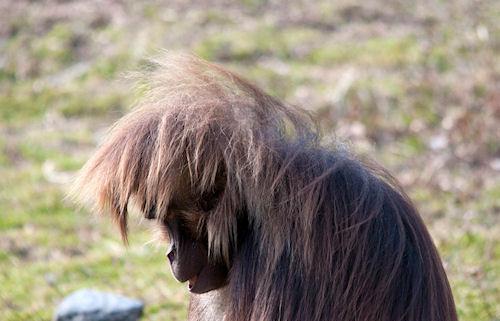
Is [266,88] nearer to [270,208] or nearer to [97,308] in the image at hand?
[97,308]

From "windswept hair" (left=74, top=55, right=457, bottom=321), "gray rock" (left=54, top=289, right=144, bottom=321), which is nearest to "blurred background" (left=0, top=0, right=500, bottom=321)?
"gray rock" (left=54, top=289, right=144, bottom=321)

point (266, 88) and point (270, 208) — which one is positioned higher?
point (270, 208)

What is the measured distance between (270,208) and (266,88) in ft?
22.3

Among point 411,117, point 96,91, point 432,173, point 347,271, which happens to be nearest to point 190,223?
point 347,271

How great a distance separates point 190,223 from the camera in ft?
11.4

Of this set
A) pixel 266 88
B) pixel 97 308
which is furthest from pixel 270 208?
pixel 266 88

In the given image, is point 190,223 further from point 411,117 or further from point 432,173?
point 411,117

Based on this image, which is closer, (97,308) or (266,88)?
(97,308)

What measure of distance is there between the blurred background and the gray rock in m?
0.21

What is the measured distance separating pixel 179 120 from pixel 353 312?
844 mm

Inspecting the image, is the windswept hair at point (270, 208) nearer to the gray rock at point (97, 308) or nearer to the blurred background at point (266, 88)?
the blurred background at point (266, 88)

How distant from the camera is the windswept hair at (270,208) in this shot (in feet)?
10.8

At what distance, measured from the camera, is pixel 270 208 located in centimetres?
333

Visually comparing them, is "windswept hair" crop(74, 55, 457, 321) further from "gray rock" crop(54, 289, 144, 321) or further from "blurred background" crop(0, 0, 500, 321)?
"gray rock" crop(54, 289, 144, 321)
